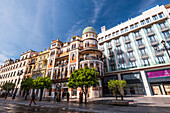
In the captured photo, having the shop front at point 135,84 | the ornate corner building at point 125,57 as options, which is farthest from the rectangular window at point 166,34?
the shop front at point 135,84

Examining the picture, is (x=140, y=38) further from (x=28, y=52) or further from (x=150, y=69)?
(x=28, y=52)

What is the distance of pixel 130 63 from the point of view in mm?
27984

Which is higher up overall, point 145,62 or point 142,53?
point 142,53

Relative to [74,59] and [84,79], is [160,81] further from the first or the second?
[74,59]

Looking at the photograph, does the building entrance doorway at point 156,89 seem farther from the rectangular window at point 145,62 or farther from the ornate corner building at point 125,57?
the rectangular window at point 145,62

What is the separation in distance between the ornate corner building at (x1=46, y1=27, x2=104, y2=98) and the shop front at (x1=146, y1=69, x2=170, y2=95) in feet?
44.0

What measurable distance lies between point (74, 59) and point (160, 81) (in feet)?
→ 79.7

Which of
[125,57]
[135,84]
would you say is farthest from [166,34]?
[135,84]

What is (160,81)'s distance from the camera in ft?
72.1

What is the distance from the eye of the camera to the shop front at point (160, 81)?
843 inches

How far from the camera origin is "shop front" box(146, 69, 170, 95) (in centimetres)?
2140

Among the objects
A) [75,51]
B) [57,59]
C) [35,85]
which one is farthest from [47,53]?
[35,85]

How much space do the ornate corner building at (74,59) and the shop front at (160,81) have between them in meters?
13.4

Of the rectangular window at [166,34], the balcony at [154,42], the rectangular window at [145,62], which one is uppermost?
the rectangular window at [166,34]
